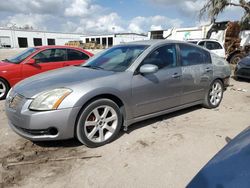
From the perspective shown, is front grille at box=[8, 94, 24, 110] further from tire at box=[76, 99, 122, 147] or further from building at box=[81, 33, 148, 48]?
building at box=[81, 33, 148, 48]

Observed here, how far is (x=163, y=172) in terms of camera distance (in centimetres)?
296

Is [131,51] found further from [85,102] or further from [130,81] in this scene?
[85,102]

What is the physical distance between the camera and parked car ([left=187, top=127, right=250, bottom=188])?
137 centimetres

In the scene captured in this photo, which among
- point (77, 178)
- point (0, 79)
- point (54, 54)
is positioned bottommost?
point (77, 178)

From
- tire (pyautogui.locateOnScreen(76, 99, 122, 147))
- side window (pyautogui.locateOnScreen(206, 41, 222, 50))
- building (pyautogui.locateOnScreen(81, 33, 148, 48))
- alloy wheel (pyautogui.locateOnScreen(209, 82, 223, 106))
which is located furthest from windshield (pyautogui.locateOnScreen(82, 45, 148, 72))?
building (pyautogui.locateOnScreen(81, 33, 148, 48))

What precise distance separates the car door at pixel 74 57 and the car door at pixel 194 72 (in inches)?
148

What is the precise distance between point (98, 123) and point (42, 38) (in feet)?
188

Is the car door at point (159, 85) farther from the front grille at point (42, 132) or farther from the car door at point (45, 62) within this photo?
the car door at point (45, 62)

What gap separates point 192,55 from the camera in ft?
16.2

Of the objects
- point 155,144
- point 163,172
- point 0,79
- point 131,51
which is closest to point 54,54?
point 0,79

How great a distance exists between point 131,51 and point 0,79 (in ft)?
13.7

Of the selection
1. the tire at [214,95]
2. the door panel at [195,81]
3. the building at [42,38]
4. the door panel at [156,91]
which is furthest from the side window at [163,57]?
the building at [42,38]

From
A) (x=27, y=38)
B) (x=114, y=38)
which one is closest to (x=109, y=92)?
(x=114, y=38)

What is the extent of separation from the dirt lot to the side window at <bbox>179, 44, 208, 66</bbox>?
3.89 feet
